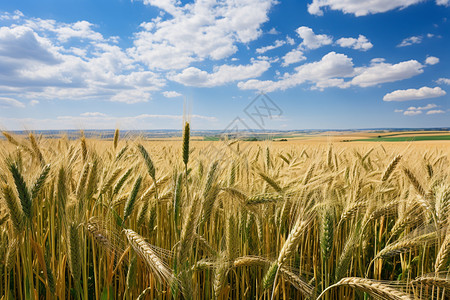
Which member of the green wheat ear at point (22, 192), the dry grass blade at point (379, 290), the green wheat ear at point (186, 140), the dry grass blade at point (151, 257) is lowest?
the dry grass blade at point (379, 290)

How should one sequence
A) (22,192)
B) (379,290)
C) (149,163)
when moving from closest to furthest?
(379,290) → (22,192) → (149,163)

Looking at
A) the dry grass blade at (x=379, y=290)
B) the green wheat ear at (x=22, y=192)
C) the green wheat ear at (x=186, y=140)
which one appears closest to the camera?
the dry grass blade at (x=379, y=290)

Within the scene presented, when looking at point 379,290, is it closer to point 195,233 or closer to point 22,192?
point 195,233

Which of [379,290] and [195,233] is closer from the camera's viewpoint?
[379,290]

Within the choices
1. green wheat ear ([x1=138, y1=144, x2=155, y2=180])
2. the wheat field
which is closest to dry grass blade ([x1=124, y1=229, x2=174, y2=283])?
the wheat field

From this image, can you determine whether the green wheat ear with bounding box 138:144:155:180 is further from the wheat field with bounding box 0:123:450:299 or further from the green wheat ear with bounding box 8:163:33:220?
the green wheat ear with bounding box 8:163:33:220

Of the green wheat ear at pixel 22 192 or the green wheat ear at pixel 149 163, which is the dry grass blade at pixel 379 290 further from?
the green wheat ear at pixel 22 192

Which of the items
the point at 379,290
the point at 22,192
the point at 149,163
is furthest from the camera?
the point at 149,163

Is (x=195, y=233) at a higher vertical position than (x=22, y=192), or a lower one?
lower

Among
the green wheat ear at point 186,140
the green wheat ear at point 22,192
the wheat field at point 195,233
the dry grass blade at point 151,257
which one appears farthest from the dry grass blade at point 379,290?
the green wheat ear at point 22,192

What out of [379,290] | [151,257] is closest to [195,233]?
[151,257]

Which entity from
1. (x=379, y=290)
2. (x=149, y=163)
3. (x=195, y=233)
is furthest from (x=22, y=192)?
(x=379, y=290)

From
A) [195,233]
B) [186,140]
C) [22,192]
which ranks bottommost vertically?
[195,233]

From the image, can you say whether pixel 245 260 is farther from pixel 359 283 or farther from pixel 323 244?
pixel 359 283
